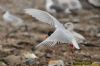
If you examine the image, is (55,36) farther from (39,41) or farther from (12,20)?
(12,20)

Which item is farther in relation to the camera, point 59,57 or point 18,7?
point 18,7

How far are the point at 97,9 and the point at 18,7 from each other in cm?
163

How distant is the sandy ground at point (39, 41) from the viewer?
524 centimetres

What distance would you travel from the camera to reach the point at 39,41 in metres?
6.34

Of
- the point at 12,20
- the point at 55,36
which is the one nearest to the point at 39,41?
the point at 12,20

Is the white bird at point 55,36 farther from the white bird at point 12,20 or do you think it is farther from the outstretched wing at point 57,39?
the white bird at point 12,20

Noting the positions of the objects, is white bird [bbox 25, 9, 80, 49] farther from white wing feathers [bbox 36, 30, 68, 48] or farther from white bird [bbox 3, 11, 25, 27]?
white bird [bbox 3, 11, 25, 27]

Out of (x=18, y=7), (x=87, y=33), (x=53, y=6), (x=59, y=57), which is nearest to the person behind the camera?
(x=59, y=57)

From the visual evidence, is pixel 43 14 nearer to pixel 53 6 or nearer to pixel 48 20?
pixel 48 20

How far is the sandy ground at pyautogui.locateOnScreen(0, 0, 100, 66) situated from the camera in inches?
206

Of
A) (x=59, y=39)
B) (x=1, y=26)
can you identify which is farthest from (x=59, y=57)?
(x=1, y=26)

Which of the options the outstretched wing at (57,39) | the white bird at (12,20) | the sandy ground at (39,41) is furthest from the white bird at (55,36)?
the white bird at (12,20)

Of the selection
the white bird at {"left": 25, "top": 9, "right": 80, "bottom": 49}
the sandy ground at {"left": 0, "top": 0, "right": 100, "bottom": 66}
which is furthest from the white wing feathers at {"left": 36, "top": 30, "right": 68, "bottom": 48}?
the sandy ground at {"left": 0, "top": 0, "right": 100, "bottom": 66}

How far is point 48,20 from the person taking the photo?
4.79m
